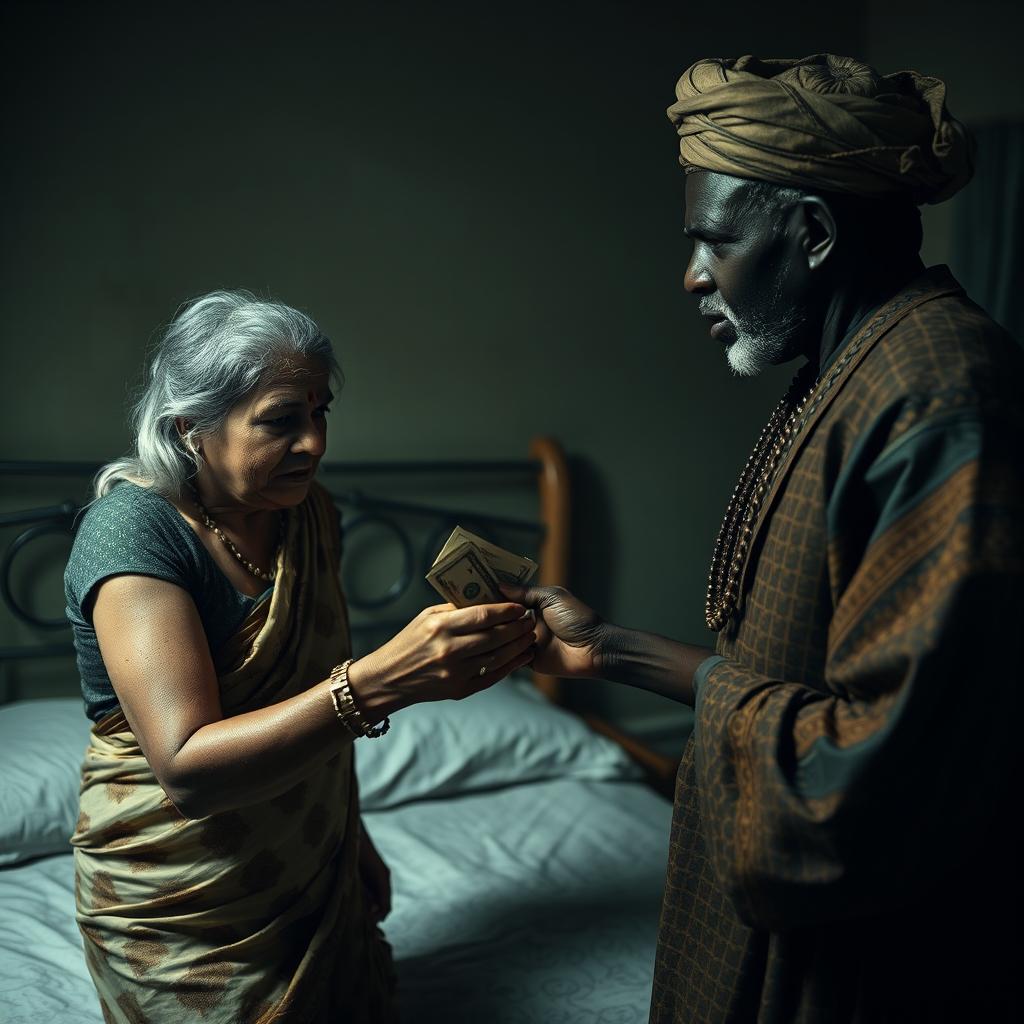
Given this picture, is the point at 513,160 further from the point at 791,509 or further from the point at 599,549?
the point at 791,509

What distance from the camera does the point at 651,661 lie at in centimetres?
133

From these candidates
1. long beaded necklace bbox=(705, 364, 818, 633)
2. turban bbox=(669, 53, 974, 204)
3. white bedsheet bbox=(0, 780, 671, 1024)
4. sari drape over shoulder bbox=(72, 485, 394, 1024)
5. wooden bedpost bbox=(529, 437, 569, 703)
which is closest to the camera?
turban bbox=(669, 53, 974, 204)

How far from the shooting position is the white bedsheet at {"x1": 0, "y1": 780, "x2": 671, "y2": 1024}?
68.6 inches

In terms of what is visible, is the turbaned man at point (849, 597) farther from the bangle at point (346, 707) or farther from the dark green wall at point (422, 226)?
the dark green wall at point (422, 226)

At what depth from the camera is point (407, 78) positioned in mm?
2779

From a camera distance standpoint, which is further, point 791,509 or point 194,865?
point 194,865

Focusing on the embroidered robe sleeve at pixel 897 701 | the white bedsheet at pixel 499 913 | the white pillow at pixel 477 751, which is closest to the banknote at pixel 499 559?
the embroidered robe sleeve at pixel 897 701

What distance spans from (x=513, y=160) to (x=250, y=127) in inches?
30.6

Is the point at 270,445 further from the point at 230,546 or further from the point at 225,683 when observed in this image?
the point at 225,683

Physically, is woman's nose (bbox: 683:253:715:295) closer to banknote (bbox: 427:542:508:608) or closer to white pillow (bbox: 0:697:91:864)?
banknote (bbox: 427:542:508:608)

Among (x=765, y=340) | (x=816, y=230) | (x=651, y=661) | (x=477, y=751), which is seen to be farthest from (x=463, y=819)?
(x=816, y=230)

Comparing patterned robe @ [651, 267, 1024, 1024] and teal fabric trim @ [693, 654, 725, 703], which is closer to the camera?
patterned robe @ [651, 267, 1024, 1024]

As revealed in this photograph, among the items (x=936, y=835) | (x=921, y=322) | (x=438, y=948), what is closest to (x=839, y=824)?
(x=936, y=835)

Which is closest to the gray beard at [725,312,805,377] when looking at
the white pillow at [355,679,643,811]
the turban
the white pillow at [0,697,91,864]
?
the turban
